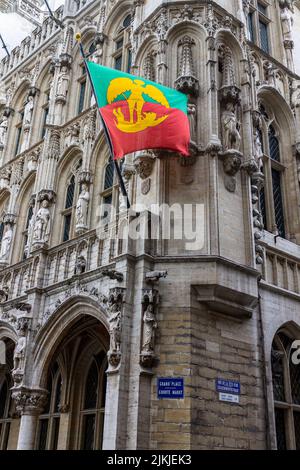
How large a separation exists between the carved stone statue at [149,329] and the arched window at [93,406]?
482cm

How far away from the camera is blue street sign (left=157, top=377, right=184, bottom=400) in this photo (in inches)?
446

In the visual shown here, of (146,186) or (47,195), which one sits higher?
(47,195)

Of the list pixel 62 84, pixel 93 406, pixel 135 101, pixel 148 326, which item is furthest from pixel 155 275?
pixel 62 84

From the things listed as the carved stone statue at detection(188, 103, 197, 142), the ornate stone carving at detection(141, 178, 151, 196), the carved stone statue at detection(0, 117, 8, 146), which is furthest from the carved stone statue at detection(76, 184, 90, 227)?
the carved stone statue at detection(0, 117, 8, 146)

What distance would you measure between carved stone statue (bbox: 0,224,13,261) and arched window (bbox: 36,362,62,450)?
4913 millimetres

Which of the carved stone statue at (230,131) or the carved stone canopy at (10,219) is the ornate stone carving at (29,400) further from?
the carved stone statue at (230,131)

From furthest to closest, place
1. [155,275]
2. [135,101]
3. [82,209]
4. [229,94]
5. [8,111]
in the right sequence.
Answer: [8,111] → [82,209] → [229,94] → [135,101] → [155,275]

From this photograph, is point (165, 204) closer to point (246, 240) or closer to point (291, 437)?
point (246, 240)

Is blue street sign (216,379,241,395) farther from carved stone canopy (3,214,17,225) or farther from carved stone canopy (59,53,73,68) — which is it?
carved stone canopy (59,53,73,68)

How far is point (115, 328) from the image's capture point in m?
12.0

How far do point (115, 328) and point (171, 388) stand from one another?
6.05ft

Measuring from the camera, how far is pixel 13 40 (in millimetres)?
39156

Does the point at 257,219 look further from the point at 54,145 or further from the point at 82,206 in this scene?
the point at 54,145
